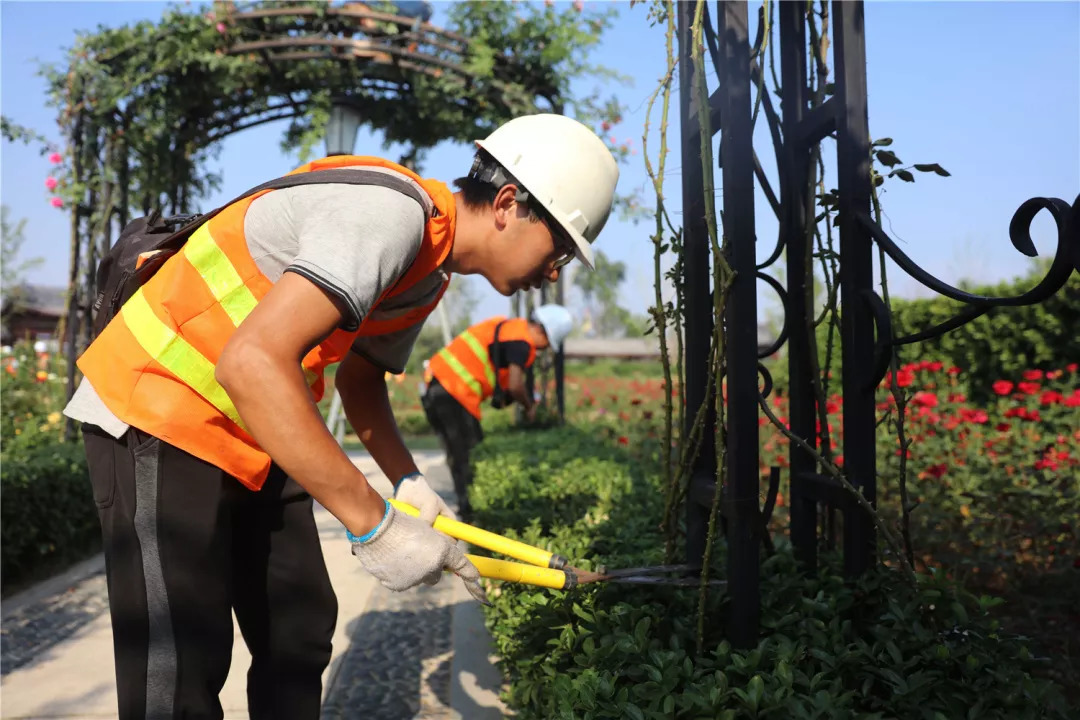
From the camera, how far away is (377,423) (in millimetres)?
2330

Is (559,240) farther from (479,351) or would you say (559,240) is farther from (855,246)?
(479,351)

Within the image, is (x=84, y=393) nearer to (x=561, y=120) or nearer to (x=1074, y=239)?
(x=561, y=120)

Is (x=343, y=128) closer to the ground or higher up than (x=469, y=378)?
higher up

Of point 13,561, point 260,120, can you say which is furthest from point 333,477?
point 260,120

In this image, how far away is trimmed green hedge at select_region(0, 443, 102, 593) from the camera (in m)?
4.48

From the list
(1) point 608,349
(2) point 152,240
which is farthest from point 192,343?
(1) point 608,349

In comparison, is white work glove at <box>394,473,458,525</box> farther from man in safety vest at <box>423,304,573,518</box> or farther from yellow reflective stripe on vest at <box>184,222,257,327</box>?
man in safety vest at <box>423,304,573,518</box>

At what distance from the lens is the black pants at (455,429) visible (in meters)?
6.08

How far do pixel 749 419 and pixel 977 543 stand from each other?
192 centimetres

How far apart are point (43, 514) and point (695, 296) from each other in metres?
4.29

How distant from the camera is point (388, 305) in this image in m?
1.84

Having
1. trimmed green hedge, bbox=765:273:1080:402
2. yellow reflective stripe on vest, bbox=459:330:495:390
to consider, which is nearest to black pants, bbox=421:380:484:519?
yellow reflective stripe on vest, bbox=459:330:495:390

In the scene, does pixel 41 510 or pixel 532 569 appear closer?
pixel 532 569

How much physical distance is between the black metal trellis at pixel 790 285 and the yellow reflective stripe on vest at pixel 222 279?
3.46 ft
